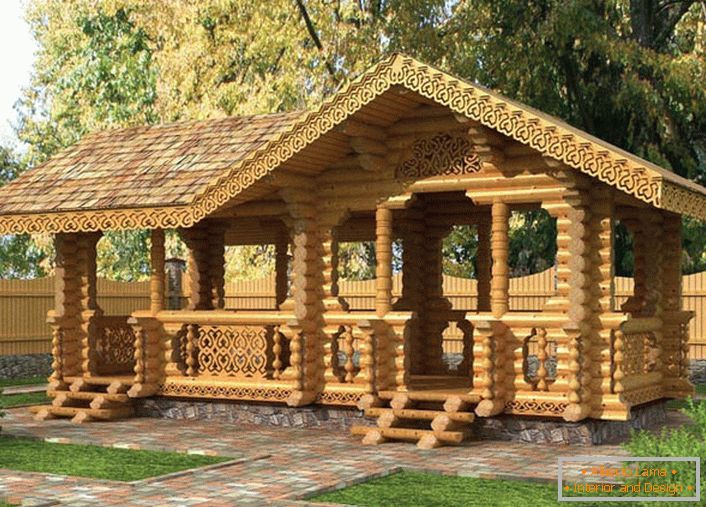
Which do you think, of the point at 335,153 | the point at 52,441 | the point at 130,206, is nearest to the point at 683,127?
the point at 335,153

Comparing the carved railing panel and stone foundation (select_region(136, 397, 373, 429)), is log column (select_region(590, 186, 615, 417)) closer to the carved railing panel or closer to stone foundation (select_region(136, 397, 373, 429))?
stone foundation (select_region(136, 397, 373, 429))

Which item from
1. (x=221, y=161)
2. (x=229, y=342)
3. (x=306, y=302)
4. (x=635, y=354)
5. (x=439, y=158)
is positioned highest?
(x=221, y=161)

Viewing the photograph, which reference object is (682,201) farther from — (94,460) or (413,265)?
(94,460)

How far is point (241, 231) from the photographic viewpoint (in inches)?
739

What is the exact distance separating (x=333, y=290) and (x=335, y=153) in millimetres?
1756

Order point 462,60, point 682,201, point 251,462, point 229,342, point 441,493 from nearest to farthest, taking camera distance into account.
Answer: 1. point 441,493
2. point 251,462
3. point 682,201
4. point 229,342
5. point 462,60

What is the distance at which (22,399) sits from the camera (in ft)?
62.1

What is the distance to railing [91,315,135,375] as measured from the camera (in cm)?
1706

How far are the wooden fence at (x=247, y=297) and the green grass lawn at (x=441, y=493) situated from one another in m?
11.8

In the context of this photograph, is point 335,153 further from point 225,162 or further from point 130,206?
point 130,206

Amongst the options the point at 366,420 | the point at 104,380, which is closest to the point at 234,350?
the point at 104,380

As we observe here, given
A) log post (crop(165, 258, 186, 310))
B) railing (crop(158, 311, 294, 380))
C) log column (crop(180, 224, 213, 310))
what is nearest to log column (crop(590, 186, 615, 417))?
railing (crop(158, 311, 294, 380))

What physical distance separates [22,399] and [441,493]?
35.8ft

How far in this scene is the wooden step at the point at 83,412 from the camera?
50.5 feet
